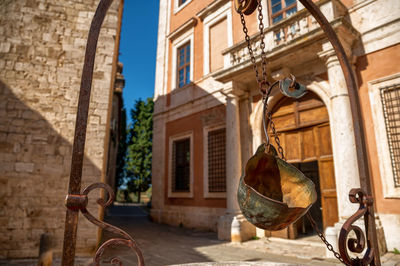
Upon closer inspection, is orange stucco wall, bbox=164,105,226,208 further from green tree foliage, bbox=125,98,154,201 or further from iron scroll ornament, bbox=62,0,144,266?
green tree foliage, bbox=125,98,154,201

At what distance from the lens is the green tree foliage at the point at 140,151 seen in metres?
21.5

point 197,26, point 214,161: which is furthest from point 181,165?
point 197,26

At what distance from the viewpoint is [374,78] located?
221 inches

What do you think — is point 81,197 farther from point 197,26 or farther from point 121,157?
point 121,157

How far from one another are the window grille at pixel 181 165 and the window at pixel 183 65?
265 cm

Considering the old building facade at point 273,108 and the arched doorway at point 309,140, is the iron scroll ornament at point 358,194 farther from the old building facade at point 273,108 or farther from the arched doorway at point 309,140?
the arched doorway at point 309,140

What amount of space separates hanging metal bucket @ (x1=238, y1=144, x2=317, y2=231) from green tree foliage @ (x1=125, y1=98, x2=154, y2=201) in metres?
19.6

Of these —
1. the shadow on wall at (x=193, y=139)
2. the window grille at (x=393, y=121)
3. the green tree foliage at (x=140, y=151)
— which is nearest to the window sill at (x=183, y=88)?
the shadow on wall at (x=193, y=139)

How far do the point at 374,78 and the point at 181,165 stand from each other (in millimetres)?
7195

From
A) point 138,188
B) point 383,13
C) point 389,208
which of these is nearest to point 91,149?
point 389,208

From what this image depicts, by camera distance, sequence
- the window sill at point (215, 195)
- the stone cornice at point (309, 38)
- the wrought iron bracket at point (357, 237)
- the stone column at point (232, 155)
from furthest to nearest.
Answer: the window sill at point (215, 195)
the stone column at point (232, 155)
the stone cornice at point (309, 38)
the wrought iron bracket at point (357, 237)

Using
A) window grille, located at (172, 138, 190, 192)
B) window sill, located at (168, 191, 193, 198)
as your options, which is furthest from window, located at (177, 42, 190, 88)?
window sill, located at (168, 191, 193, 198)

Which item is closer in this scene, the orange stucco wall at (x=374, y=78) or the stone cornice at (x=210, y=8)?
the orange stucco wall at (x=374, y=78)

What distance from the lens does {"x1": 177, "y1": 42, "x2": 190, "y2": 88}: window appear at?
11.2 meters
